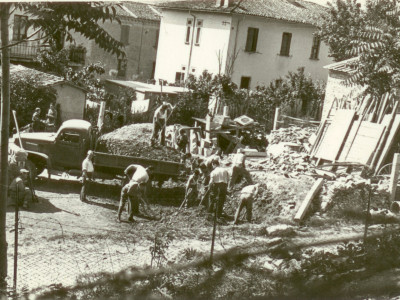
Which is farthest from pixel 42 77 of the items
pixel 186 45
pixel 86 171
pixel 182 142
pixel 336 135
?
pixel 186 45

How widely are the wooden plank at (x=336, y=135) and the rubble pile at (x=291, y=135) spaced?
281 cm

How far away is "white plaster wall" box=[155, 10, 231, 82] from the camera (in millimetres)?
35166

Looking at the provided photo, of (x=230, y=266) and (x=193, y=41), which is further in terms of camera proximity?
(x=193, y=41)

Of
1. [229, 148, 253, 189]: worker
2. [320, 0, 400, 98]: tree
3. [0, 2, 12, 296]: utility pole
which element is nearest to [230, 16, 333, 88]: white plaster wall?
[320, 0, 400, 98]: tree

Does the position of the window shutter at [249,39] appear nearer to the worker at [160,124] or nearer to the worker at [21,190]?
the worker at [160,124]

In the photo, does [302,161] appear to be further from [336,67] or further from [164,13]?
[164,13]

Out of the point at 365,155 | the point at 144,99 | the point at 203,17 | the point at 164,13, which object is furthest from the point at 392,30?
the point at 164,13

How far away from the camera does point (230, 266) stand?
995cm

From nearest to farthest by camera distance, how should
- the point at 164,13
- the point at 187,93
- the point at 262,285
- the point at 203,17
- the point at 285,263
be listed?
the point at 262,285 → the point at 285,263 → the point at 187,93 → the point at 203,17 → the point at 164,13

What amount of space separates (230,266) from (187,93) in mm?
17598

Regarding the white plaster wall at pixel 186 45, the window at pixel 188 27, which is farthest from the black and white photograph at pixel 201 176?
the window at pixel 188 27

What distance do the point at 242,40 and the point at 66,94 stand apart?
1409 cm

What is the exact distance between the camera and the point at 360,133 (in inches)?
723

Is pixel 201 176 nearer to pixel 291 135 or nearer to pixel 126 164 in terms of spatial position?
pixel 126 164
